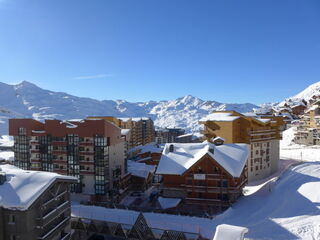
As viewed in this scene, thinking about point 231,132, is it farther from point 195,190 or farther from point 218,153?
point 195,190

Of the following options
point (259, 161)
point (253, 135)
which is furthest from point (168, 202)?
point (259, 161)

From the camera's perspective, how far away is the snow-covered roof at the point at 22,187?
25.0 meters

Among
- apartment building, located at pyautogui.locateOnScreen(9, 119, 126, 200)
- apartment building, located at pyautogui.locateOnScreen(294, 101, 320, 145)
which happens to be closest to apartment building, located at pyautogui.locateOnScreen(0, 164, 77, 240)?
apartment building, located at pyautogui.locateOnScreen(9, 119, 126, 200)

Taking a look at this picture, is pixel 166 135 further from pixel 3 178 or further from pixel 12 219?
pixel 12 219

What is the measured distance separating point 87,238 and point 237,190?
2442 centimetres

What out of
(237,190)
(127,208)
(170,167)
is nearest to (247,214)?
(237,190)

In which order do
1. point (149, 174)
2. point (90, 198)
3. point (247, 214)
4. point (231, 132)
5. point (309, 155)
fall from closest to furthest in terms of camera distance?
point (247, 214)
point (90, 198)
point (231, 132)
point (149, 174)
point (309, 155)

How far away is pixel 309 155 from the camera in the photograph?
237ft

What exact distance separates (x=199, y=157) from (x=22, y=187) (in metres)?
25.6

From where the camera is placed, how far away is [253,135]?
5912 centimetres

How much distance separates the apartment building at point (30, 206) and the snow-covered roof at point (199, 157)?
59.9ft

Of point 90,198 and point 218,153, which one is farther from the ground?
point 218,153

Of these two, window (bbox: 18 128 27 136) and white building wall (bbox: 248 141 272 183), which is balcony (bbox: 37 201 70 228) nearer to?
window (bbox: 18 128 27 136)

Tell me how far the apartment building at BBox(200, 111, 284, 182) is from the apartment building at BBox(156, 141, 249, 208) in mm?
14855
